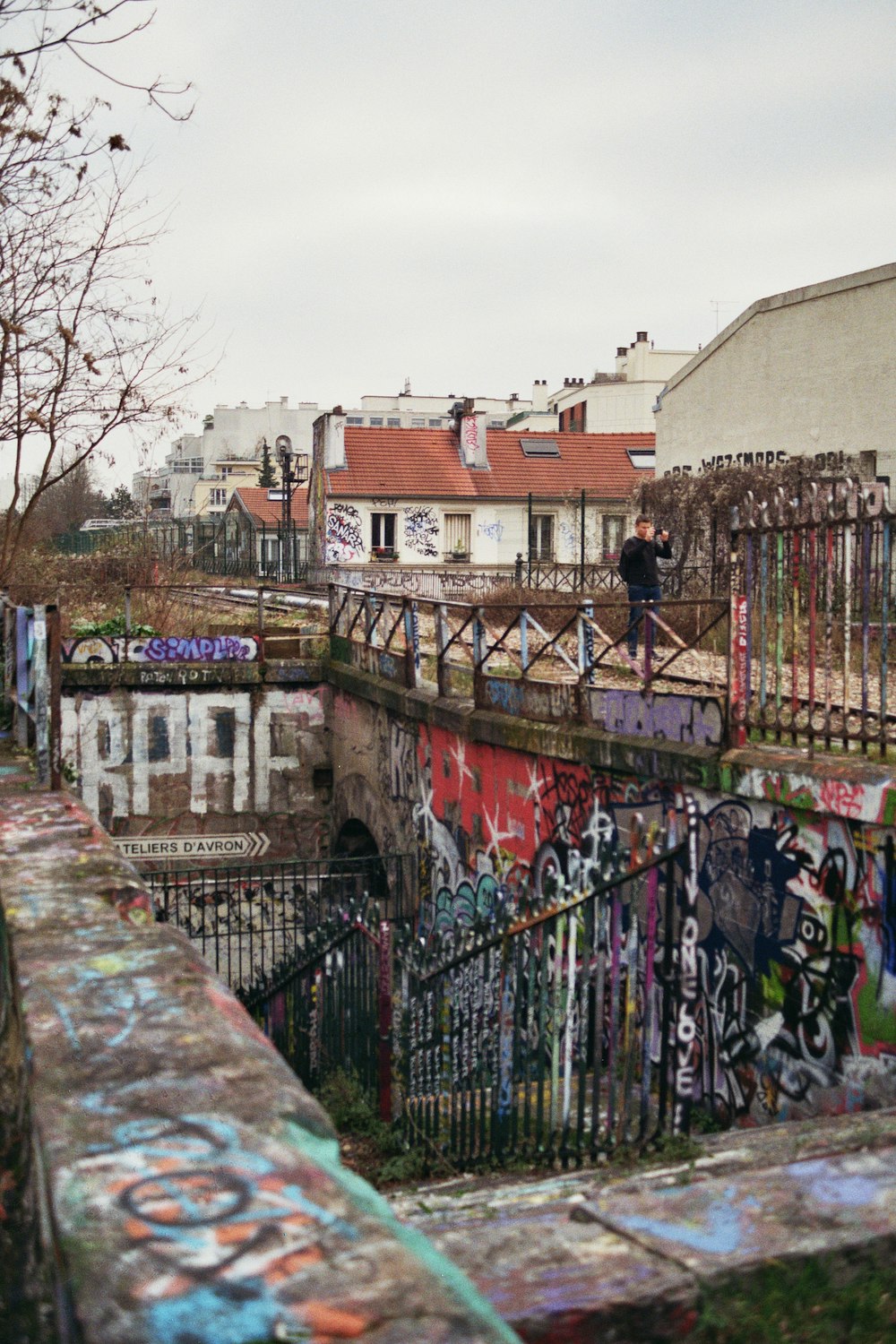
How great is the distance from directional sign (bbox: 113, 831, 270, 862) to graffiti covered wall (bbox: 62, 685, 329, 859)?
100mm

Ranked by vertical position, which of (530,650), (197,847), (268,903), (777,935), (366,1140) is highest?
(530,650)

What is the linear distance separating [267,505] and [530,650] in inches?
1660

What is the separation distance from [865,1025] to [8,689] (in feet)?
19.4

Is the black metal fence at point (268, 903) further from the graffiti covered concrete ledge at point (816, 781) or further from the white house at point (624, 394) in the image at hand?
the white house at point (624, 394)

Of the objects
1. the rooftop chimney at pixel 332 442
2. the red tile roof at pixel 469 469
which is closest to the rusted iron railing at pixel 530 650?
the red tile roof at pixel 469 469

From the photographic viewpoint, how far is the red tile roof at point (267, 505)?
168 ft

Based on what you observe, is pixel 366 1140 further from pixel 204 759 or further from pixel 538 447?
pixel 538 447

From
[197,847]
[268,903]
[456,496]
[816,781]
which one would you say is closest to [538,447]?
[456,496]

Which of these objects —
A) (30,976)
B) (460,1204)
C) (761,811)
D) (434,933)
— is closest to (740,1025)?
(761,811)

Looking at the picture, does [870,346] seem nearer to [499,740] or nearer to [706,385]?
[706,385]

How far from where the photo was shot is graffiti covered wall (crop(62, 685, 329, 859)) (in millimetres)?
17000

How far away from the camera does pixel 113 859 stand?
4570mm

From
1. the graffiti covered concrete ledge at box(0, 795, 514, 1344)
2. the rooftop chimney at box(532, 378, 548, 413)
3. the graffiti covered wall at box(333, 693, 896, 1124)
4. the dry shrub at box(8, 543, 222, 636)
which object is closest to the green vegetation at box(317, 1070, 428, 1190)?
the graffiti covered wall at box(333, 693, 896, 1124)

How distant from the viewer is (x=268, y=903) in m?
16.5
